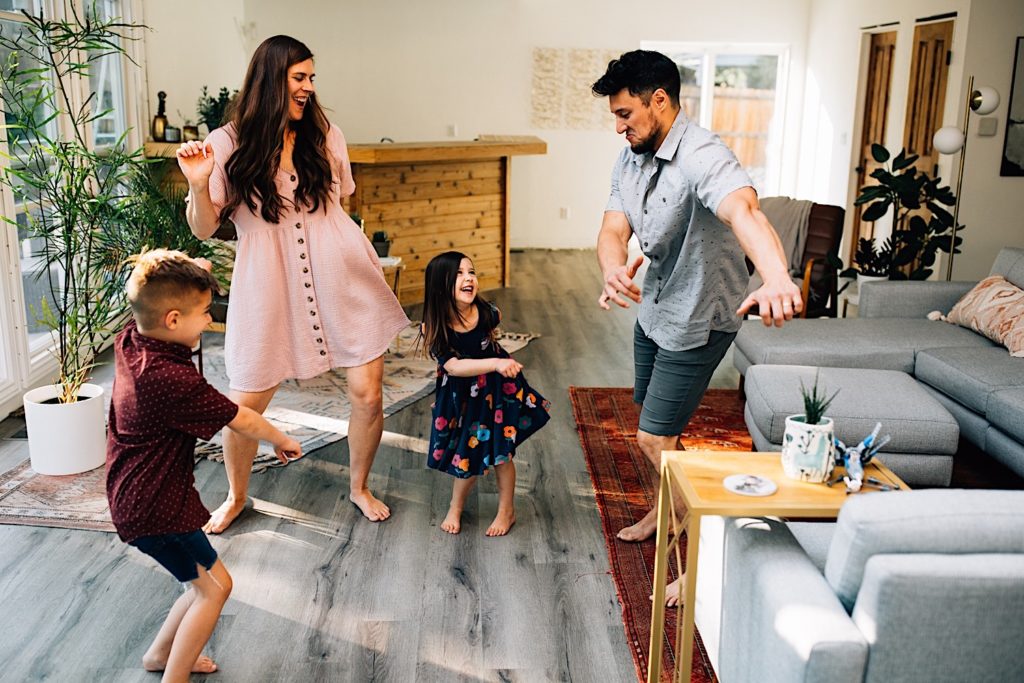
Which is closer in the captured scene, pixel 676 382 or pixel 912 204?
pixel 676 382

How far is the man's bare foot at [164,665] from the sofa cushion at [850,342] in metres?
2.66

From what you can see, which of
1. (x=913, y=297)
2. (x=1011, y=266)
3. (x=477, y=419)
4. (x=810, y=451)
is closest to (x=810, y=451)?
(x=810, y=451)

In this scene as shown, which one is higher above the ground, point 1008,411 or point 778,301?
point 778,301

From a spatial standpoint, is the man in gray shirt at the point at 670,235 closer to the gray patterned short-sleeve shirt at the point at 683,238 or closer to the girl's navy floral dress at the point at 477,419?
the gray patterned short-sleeve shirt at the point at 683,238

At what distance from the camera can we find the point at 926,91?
22.8 feet

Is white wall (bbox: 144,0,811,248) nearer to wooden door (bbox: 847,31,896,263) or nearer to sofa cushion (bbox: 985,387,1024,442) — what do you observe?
wooden door (bbox: 847,31,896,263)

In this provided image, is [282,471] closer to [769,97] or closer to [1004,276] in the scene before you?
[1004,276]

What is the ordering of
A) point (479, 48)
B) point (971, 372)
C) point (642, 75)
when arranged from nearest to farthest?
point (642, 75)
point (971, 372)
point (479, 48)

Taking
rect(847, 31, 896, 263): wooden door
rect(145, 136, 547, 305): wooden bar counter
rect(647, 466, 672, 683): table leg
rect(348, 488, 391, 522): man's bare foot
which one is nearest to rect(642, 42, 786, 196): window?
rect(847, 31, 896, 263): wooden door

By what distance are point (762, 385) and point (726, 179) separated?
142 centimetres

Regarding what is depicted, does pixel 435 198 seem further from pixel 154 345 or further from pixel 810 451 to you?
pixel 810 451

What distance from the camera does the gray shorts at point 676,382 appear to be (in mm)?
2777

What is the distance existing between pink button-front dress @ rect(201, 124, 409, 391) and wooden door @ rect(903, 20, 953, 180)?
4.87 metres

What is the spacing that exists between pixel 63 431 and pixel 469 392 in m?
1.60
